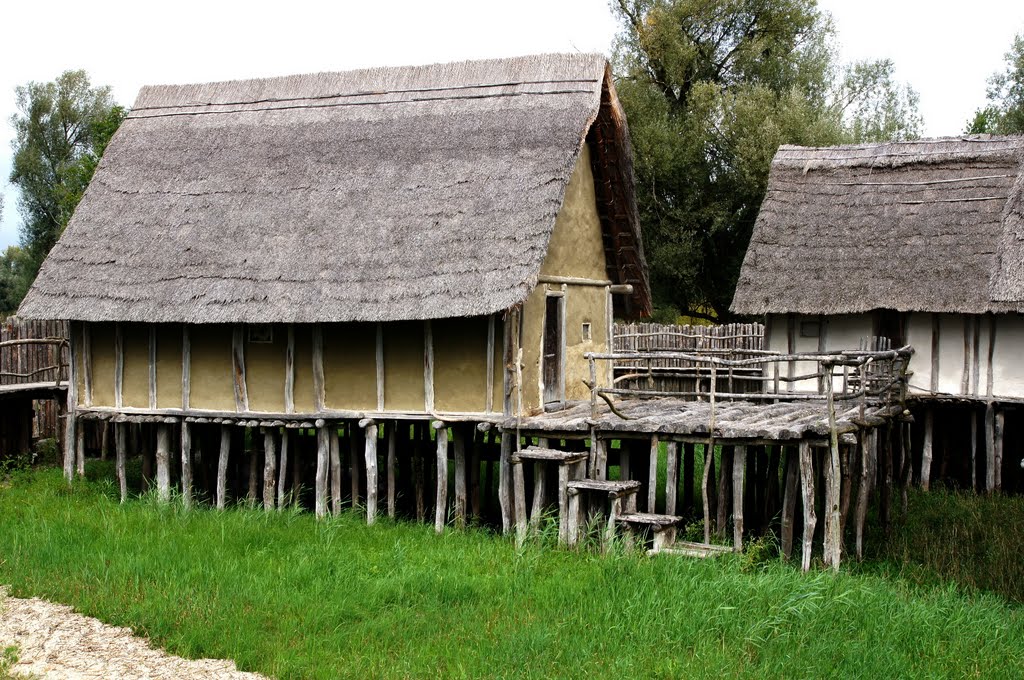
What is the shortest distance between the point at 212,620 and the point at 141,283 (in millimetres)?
6917

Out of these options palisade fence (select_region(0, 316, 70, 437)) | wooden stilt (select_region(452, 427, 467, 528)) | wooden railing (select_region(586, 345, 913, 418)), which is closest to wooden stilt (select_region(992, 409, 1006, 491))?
wooden railing (select_region(586, 345, 913, 418))

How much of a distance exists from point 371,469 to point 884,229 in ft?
35.2

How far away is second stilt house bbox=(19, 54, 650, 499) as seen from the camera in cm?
1434

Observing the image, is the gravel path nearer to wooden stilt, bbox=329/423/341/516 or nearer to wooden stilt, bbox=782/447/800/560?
wooden stilt, bbox=329/423/341/516

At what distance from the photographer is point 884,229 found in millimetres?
19484

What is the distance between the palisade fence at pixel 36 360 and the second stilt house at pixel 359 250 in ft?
10.5

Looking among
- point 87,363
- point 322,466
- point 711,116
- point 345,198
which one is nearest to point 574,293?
point 345,198

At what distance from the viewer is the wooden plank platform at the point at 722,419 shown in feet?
40.0

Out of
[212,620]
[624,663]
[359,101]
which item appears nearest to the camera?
[624,663]

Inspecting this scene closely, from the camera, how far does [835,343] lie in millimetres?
19500

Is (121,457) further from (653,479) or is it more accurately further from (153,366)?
(653,479)

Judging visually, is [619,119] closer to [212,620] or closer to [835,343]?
[835,343]

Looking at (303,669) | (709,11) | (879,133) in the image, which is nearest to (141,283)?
A: (303,669)

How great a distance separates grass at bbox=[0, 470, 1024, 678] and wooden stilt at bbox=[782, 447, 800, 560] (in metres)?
0.49
